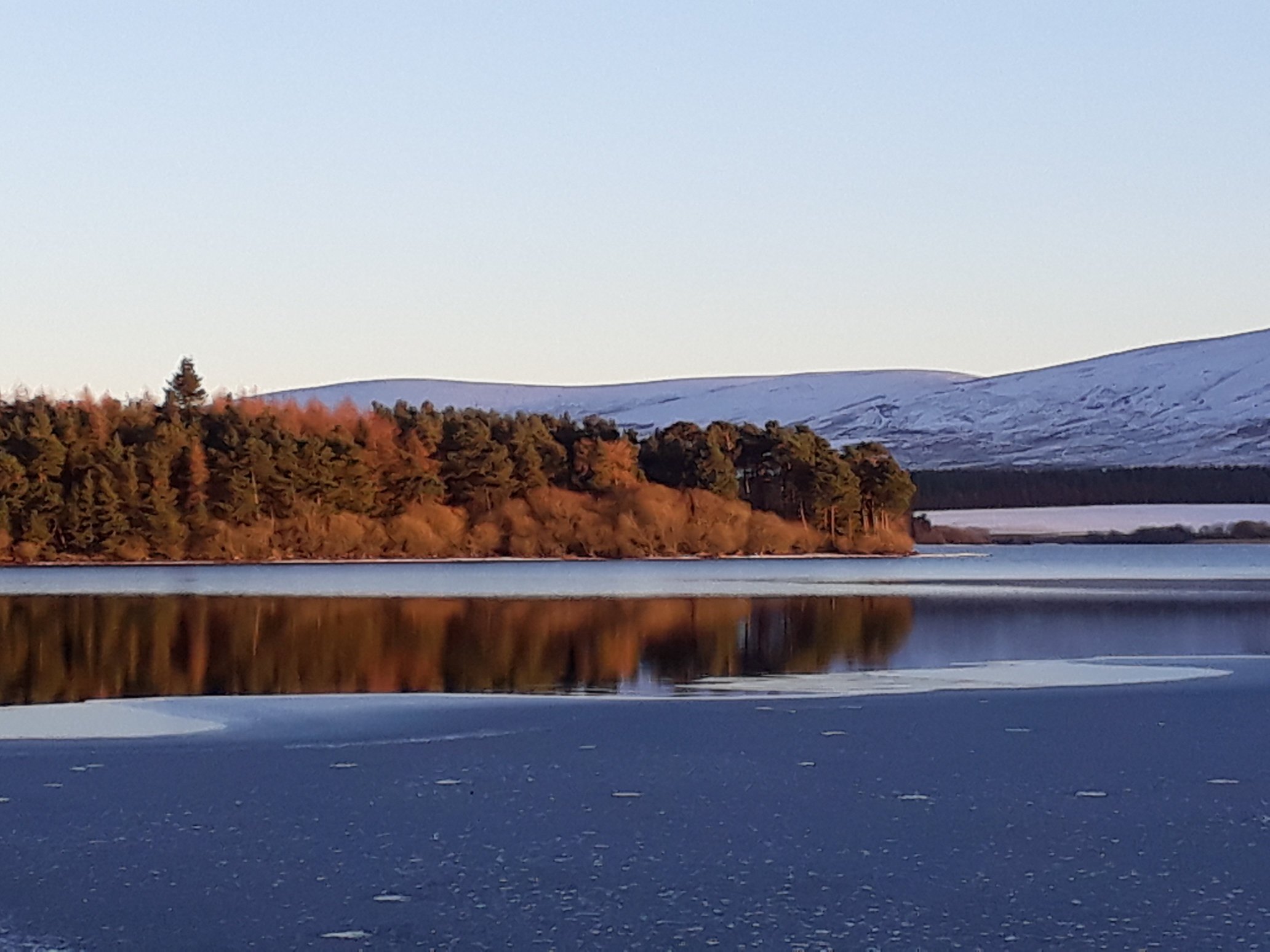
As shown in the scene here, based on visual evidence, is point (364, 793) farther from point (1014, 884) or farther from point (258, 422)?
point (258, 422)

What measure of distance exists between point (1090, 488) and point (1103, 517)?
683 inches

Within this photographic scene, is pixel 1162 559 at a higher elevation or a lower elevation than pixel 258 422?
lower

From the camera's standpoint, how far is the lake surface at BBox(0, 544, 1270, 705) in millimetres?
25594

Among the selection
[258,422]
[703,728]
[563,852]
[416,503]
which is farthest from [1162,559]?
[563,852]

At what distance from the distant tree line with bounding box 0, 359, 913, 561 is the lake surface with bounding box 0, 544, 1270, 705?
81.0 ft

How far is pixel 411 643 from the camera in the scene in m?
32.4

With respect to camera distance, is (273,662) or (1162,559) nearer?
(273,662)

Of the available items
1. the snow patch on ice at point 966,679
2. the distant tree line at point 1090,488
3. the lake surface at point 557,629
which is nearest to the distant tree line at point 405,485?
the lake surface at point 557,629

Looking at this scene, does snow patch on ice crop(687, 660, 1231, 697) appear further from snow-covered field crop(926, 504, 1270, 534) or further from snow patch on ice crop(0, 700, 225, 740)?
snow-covered field crop(926, 504, 1270, 534)

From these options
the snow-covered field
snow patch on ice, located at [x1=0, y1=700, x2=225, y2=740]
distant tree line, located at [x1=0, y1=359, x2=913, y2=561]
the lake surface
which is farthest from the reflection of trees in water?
the snow-covered field

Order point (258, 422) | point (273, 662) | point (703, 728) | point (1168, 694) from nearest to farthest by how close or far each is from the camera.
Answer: point (703, 728)
point (1168, 694)
point (273, 662)
point (258, 422)

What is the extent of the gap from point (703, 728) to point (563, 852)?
22.5 ft

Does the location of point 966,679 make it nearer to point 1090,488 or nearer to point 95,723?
point 95,723

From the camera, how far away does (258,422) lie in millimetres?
103812
